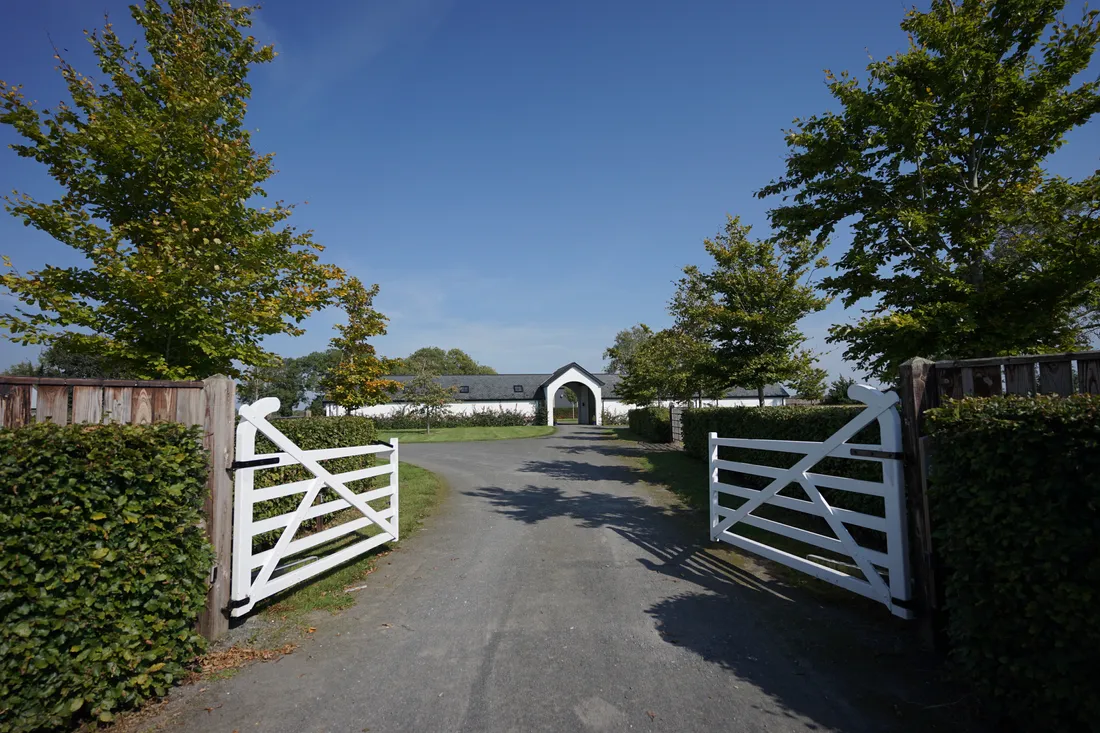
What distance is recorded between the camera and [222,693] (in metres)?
3.43

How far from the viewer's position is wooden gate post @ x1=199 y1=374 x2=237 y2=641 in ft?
13.5

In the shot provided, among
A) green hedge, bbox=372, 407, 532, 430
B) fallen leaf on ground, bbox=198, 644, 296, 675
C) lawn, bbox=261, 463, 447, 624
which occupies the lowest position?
lawn, bbox=261, 463, 447, 624

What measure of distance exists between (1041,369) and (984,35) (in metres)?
8.44

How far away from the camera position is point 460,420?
147 ft

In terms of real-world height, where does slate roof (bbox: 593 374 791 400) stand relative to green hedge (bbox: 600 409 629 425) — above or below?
above

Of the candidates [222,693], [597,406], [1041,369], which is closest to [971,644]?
[1041,369]

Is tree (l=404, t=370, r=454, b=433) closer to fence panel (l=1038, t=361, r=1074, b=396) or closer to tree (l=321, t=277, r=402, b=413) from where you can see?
tree (l=321, t=277, r=402, b=413)

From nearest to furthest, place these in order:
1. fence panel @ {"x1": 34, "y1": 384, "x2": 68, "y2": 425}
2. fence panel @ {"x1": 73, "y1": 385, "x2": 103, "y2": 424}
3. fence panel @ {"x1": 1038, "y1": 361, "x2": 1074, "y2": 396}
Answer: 1. fence panel @ {"x1": 1038, "y1": 361, "x2": 1074, "y2": 396}
2. fence panel @ {"x1": 34, "y1": 384, "x2": 68, "y2": 425}
3. fence panel @ {"x1": 73, "y1": 385, "x2": 103, "y2": 424}

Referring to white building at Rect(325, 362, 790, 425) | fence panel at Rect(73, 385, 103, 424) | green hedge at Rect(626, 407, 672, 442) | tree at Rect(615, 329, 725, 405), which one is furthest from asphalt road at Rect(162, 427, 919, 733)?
white building at Rect(325, 362, 790, 425)

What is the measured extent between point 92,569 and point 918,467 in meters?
5.64

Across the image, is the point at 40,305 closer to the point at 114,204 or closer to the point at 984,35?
the point at 114,204

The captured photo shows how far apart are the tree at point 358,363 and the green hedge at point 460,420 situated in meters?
22.3

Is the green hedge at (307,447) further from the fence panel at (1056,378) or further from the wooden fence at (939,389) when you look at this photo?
the fence panel at (1056,378)

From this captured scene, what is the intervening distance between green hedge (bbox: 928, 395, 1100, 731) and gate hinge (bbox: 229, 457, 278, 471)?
16.9 feet
